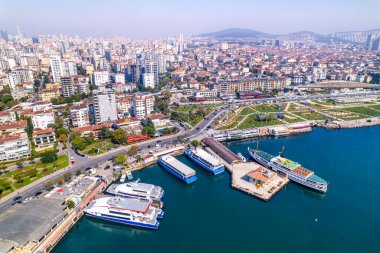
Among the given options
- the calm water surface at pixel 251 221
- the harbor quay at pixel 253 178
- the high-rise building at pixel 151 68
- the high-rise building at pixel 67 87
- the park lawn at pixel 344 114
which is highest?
the high-rise building at pixel 151 68

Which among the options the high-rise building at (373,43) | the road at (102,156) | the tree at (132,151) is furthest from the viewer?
the high-rise building at (373,43)

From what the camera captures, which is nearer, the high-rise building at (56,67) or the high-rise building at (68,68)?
the high-rise building at (56,67)

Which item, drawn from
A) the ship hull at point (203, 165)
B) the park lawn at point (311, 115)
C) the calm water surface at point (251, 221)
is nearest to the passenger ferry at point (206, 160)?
the ship hull at point (203, 165)

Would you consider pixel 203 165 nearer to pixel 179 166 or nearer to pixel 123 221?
pixel 179 166

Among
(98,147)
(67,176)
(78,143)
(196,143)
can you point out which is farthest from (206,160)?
(78,143)

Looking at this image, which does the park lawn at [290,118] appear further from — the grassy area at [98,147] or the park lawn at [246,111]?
the grassy area at [98,147]

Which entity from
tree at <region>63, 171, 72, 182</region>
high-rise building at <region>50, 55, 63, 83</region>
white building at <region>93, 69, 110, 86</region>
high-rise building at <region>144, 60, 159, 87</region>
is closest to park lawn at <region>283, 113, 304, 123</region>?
tree at <region>63, 171, 72, 182</region>

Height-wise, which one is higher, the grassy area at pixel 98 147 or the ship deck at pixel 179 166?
the grassy area at pixel 98 147
